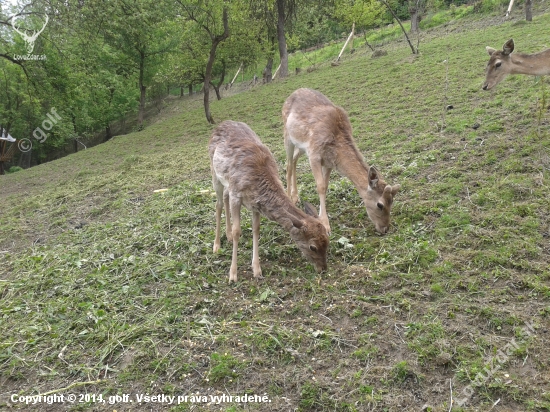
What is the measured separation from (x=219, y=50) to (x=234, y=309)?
28262mm

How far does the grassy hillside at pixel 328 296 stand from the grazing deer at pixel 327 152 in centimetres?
48

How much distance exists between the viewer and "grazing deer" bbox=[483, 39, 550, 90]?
8.20 metres

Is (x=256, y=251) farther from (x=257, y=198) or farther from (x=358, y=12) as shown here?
(x=358, y=12)

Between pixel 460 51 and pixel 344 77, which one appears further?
pixel 344 77

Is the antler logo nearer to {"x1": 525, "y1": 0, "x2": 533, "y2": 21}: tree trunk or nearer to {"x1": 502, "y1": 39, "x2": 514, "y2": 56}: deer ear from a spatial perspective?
{"x1": 502, "y1": 39, "x2": 514, "y2": 56}: deer ear

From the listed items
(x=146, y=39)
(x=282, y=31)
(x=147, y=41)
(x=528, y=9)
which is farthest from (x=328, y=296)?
(x=282, y=31)

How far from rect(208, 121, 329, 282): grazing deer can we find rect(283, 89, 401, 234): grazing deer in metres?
1.01

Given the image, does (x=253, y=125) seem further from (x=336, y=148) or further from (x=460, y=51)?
(x=336, y=148)

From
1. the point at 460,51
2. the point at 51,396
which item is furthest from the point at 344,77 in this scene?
the point at 51,396

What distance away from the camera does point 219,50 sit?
3030 cm

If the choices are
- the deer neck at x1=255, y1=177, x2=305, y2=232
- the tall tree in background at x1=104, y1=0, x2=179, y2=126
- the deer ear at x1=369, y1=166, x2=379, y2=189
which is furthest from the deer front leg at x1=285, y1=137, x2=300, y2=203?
the tall tree in background at x1=104, y1=0, x2=179, y2=126

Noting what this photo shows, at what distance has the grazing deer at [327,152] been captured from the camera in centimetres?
607

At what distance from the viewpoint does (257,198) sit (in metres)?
5.65

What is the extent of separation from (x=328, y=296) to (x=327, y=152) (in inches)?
102
